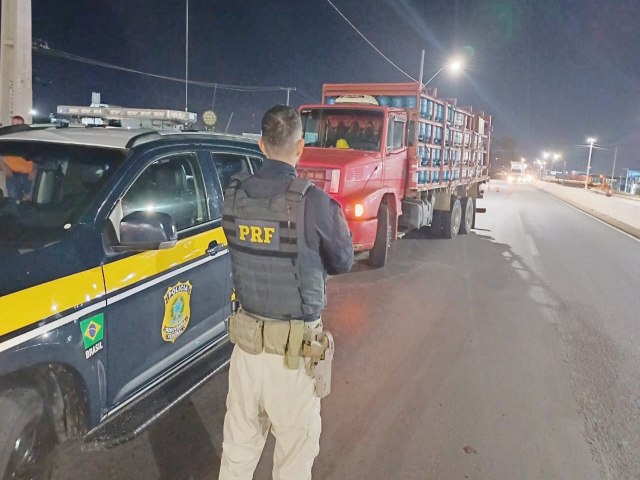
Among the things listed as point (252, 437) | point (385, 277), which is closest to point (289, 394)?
point (252, 437)

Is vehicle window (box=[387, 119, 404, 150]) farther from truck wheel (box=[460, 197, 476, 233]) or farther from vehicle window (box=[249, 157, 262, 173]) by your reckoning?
truck wheel (box=[460, 197, 476, 233])

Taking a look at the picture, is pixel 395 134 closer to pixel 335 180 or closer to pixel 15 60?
pixel 335 180

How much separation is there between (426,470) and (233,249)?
6.28 feet

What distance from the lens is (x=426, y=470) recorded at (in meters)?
3.24

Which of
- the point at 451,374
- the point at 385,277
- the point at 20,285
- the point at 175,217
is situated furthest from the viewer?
the point at 385,277

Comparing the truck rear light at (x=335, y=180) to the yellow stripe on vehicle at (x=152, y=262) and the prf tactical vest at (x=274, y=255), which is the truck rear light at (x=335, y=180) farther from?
the prf tactical vest at (x=274, y=255)

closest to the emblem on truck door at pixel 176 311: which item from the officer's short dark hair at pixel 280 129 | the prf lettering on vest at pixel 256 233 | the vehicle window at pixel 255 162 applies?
the prf lettering on vest at pixel 256 233

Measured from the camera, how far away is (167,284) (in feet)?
10.4

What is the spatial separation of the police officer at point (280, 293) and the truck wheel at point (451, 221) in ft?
34.4

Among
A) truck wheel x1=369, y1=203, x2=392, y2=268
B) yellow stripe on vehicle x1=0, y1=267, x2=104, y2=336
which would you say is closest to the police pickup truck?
yellow stripe on vehicle x1=0, y1=267, x2=104, y2=336

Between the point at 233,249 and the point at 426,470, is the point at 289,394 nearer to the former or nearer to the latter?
the point at 233,249

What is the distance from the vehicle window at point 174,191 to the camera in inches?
128

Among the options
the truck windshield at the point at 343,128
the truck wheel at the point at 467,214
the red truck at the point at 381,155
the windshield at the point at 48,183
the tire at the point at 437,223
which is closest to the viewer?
the windshield at the point at 48,183

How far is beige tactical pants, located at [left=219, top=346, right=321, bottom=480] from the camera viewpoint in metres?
2.38
